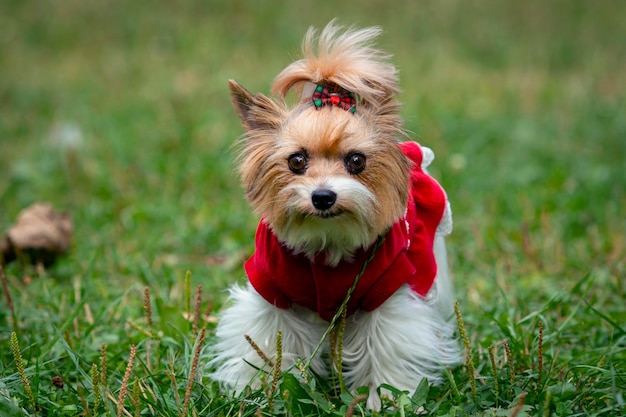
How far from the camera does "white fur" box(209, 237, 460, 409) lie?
3.24 meters

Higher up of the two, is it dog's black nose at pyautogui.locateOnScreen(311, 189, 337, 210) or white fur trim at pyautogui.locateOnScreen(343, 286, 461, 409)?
dog's black nose at pyautogui.locateOnScreen(311, 189, 337, 210)

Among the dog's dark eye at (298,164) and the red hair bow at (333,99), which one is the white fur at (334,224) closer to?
the dog's dark eye at (298,164)

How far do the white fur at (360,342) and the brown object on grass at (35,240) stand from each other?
72.9 inches

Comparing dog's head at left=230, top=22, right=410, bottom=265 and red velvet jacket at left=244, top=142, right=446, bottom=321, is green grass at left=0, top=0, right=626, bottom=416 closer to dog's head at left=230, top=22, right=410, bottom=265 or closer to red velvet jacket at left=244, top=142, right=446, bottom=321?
red velvet jacket at left=244, top=142, right=446, bottom=321

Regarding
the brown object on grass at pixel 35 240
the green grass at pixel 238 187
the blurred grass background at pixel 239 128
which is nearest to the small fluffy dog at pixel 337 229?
the green grass at pixel 238 187

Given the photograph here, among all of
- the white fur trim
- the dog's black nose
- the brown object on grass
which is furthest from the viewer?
the brown object on grass

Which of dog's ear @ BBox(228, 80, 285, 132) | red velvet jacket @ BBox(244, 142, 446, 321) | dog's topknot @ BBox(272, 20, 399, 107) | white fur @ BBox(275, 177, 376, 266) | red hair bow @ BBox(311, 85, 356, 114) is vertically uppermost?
dog's topknot @ BBox(272, 20, 399, 107)

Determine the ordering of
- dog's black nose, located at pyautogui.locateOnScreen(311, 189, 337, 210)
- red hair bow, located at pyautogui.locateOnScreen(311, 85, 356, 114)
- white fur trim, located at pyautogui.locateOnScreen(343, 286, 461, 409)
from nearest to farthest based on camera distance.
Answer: dog's black nose, located at pyautogui.locateOnScreen(311, 189, 337, 210), red hair bow, located at pyautogui.locateOnScreen(311, 85, 356, 114), white fur trim, located at pyautogui.locateOnScreen(343, 286, 461, 409)

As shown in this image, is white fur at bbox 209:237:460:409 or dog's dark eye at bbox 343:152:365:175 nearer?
dog's dark eye at bbox 343:152:365:175

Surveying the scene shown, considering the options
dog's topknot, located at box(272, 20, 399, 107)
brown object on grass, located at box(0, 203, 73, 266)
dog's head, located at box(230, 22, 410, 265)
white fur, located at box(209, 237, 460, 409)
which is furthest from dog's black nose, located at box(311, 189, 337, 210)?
brown object on grass, located at box(0, 203, 73, 266)

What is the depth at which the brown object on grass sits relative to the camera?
4.70 metres

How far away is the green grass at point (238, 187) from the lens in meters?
3.12

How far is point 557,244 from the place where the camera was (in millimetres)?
5086

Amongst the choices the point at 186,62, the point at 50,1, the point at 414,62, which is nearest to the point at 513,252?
the point at 414,62
